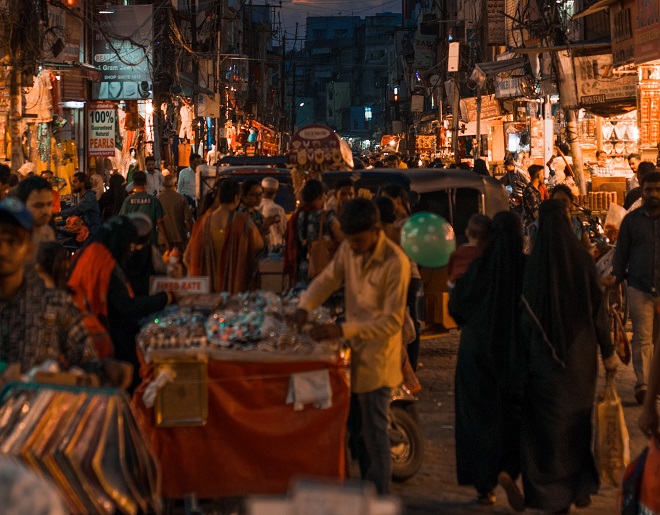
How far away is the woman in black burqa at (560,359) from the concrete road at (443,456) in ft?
1.38

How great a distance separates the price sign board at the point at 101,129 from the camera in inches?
1059

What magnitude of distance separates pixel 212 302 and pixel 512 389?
5.85 feet

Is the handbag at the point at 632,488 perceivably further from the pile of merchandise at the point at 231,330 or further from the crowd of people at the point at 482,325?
the pile of merchandise at the point at 231,330

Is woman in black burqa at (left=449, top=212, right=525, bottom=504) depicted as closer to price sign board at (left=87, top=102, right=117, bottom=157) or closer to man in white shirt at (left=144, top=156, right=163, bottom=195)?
man in white shirt at (left=144, top=156, right=163, bottom=195)

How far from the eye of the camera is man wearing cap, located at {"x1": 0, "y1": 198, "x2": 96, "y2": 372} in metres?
4.23

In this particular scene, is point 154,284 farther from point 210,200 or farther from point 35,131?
point 35,131

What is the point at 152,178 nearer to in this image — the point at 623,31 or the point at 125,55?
the point at 125,55

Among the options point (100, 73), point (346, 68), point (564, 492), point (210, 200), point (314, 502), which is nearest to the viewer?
point (314, 502)

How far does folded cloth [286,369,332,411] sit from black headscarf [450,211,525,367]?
1141 millimetres

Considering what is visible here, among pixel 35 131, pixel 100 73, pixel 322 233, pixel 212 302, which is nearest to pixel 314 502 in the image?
pixel 212 302

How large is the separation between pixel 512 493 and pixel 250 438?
5.21 feet

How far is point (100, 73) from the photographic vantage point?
88.5ft

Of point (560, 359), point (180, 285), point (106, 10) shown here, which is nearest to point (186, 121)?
point (106, 10)

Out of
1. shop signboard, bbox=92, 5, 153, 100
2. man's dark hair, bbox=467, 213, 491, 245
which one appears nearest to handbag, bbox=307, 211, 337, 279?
man's dark hair, bbox=467, 213, 491, 245
